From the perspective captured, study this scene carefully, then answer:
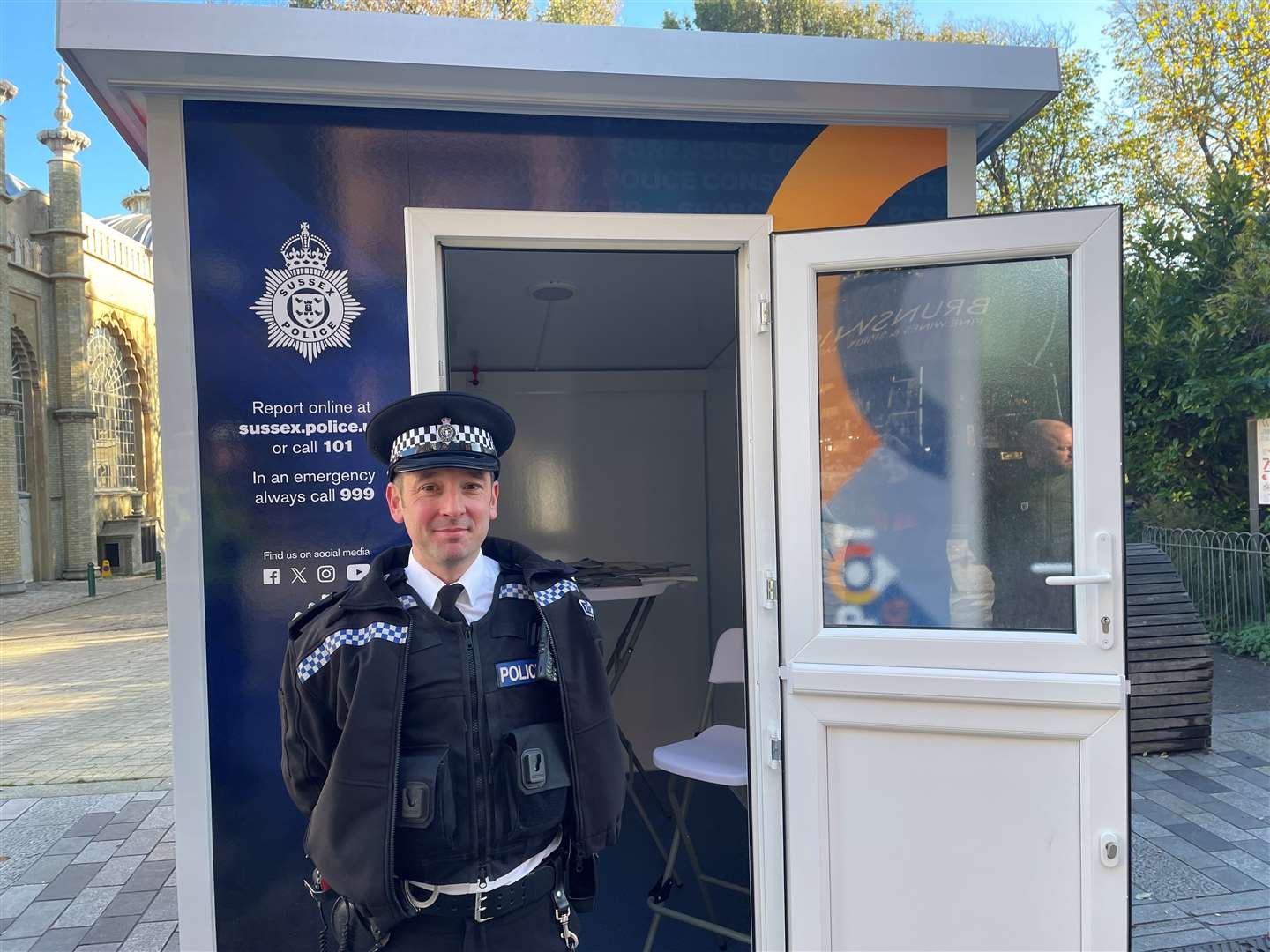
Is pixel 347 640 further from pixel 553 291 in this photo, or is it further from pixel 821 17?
pixel 821 17

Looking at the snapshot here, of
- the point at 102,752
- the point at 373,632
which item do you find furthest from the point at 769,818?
the point at 102,752

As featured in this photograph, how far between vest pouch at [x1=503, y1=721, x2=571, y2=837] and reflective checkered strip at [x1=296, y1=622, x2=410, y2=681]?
285 millimetres

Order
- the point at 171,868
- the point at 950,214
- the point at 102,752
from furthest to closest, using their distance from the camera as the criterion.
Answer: the point at 102,752
the point at 171,868
the point at 950,214

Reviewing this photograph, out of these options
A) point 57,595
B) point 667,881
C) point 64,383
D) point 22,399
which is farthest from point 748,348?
point 22,399

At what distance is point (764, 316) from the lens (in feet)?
8.32

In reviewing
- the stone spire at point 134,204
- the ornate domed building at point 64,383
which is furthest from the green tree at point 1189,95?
the stone spire at point 134,204

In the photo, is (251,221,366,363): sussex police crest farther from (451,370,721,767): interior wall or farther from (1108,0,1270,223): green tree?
(1108,0,1270,223): green tree

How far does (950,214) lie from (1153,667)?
3418 millimetres

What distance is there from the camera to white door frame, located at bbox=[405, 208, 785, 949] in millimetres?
2488

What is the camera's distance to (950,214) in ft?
9.10

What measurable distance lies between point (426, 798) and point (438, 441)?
0.66 meters

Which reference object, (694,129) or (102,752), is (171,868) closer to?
(102,752)

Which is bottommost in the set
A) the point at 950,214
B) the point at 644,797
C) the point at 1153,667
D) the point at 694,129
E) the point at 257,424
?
the point at 644,797

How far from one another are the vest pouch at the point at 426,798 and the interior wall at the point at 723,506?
301 centimetres
